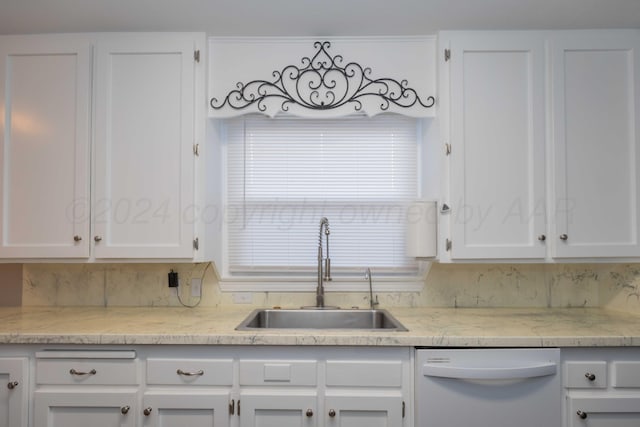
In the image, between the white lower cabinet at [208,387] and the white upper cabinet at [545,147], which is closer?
the white lower cabinet at [208,387]

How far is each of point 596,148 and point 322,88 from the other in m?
1.33

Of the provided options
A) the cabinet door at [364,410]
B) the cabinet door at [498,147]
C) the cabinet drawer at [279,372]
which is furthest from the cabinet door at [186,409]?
the cabinet door at [498,147]

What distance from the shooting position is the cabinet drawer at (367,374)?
1.68 metres

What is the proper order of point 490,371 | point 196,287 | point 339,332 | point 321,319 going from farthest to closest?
point 196,287 < point 321,319 < point 339,332 < point 490,371

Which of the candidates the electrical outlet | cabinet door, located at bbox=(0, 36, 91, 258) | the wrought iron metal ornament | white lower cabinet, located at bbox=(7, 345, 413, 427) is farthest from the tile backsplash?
the wrought iron metal ornament

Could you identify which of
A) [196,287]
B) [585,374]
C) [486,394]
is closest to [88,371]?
[196,287]

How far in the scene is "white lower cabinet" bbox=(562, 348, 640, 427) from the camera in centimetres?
166

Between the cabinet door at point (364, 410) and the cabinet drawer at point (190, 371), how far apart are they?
0.42 meters

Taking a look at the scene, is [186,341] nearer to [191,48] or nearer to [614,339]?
[191,48]

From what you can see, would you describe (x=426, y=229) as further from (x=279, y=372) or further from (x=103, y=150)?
(x=103, y=150)

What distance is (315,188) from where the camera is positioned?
242cm

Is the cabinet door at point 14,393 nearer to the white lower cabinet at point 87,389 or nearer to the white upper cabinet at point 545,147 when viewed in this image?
the white lower cabinet at point 87,389

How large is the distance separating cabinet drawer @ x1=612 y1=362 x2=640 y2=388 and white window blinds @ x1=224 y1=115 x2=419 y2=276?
41.0 inches

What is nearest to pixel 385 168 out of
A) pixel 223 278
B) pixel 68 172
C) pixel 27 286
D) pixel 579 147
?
pixel 579 147
